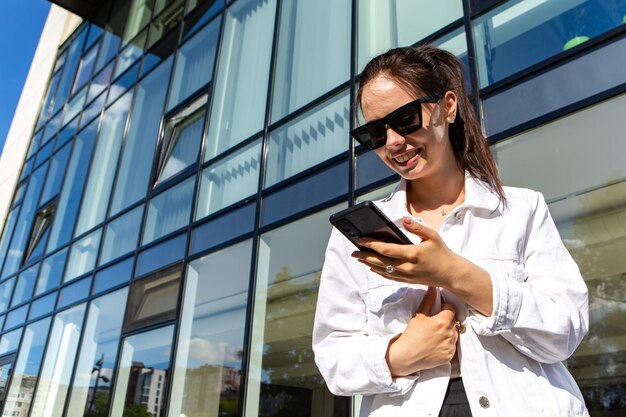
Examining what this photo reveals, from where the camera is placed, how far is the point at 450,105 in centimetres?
153

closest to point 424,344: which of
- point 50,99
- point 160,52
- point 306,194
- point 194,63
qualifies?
point 306,194

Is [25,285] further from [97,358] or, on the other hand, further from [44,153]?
[97,358]

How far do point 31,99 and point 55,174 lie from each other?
5821 mm

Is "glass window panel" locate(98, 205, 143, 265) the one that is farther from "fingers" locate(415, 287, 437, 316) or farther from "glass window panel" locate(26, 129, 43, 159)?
"glass window panel" locate(26, 129, 43, 159)

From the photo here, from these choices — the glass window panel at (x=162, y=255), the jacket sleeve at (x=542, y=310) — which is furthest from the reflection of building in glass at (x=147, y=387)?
the jacket sleeve at (x=542, y=310)

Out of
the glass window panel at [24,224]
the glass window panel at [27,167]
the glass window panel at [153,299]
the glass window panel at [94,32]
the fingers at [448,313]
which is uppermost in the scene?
the glass window panel at [94,32]

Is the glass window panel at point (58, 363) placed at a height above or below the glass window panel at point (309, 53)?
below

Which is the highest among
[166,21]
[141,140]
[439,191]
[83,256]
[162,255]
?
[166,21]

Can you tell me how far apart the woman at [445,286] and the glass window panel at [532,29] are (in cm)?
307

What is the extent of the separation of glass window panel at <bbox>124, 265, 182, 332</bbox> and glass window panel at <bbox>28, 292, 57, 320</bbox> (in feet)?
10.7

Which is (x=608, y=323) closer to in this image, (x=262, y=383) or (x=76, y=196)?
(x=262, y=383)

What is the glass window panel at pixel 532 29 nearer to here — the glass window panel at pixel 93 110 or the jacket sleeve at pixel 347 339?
the jacket sleeve at pixel 347 339

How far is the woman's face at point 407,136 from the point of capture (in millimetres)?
1406

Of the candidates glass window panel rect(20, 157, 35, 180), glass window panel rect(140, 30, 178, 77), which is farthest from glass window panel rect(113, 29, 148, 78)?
glass window panel rect(20, 157, 35, 180)
